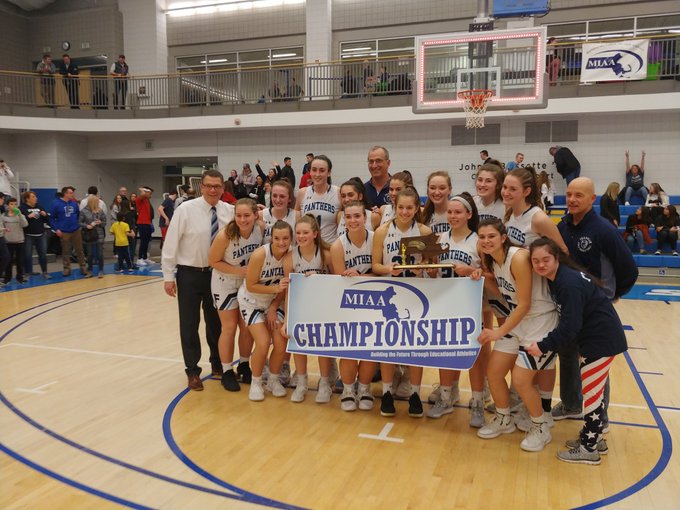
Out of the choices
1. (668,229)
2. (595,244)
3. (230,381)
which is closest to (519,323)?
(595,244)

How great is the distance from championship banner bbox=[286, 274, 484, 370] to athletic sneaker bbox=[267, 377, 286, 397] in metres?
0.55

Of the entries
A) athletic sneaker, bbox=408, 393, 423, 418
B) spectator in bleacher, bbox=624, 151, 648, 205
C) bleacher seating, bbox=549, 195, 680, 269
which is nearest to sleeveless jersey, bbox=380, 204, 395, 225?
athletic sneaker, bbox=408, 393, 423, 418

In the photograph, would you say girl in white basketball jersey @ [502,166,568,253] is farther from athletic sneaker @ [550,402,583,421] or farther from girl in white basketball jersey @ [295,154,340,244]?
girl in white basketball jersey @ [295,154,340,244]

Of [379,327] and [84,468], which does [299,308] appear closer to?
[379,327]

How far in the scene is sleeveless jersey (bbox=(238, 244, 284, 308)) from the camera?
4.68 m

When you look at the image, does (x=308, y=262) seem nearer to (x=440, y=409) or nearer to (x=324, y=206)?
(x=324, y=206)

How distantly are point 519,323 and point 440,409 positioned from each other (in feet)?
3.61

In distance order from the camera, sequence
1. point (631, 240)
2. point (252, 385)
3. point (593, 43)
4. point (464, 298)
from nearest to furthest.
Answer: point (464, 298), point (252, 385), point (631, 240), point (593, 43)

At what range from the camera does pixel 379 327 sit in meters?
4.31

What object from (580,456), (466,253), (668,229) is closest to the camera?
(580,456)

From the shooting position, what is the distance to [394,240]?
4383mm

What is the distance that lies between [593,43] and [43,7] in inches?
815

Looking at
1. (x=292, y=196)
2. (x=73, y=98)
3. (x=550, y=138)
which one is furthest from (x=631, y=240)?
(x=73, y=98)

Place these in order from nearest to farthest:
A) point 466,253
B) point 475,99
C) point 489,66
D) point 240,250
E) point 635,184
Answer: point 466,253, point 240,250, point 489,66, point 475,99, point 635,184
